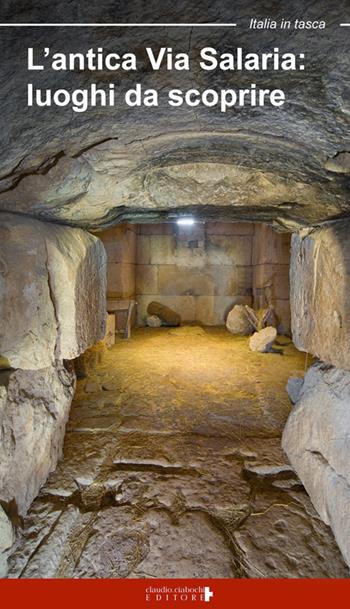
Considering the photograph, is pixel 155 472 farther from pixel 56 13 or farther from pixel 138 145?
pixel 56 13

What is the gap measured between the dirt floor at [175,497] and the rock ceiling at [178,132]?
1767mm

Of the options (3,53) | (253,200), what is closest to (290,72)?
(3,53)

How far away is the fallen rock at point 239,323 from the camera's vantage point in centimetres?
729

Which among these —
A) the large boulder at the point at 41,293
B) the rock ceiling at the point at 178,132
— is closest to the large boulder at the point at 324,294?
the rock ceiling at the point at 178,132

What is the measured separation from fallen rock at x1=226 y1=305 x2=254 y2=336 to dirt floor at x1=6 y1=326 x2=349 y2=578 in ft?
12.4

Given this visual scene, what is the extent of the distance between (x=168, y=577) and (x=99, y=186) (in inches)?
77.8

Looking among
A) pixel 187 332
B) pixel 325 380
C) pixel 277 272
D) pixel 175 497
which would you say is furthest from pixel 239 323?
pixel 175 497

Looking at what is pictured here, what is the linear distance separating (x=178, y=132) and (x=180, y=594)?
2.00 metres

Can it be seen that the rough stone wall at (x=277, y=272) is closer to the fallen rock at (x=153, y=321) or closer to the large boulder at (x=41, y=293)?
the fallen rock at (x=153, y=321)

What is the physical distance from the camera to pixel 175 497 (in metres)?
1.89

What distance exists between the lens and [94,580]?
137 cm

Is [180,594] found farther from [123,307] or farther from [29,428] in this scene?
[123,307]

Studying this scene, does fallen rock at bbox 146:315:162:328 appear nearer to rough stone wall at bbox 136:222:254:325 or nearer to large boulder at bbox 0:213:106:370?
rough stone wall at bbox 136:222:254:325

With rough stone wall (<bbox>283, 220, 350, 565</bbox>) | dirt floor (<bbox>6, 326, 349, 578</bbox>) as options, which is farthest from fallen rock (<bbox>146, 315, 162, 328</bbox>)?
rough stone wall (<bbox>283, 220, 350, 565</bbox>)
